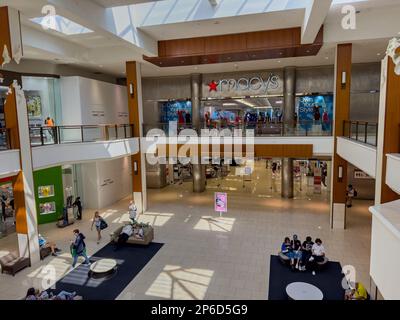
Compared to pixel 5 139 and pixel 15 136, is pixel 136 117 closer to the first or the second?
pixel 15 136

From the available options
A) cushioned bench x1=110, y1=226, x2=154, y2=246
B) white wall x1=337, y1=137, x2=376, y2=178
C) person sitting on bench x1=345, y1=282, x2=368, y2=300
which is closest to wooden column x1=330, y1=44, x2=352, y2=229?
white wall x1=337, y1=137, x2=376, y2=178

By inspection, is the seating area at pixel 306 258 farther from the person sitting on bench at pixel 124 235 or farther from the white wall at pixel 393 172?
the person sitting on bench at pixel 124 235

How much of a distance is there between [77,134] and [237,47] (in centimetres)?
805

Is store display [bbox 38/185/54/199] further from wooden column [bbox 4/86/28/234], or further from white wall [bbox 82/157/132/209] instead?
wooden column [bbox 4/86/28/234]

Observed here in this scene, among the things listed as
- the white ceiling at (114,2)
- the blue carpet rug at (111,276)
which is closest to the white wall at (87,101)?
the white ceiling at (114,2)

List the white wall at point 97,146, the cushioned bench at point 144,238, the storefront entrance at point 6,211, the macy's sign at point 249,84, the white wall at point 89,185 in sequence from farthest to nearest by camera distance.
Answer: the macy's sign at point 249,84
the white wall at point 89,185
the storefront entrance at point 6,211
the white wall at point 97,146
the cushioned bench at point 144,238

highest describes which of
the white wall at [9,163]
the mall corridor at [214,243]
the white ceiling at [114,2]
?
the white ceiling at [114,2]

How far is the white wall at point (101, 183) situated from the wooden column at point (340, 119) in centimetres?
1219

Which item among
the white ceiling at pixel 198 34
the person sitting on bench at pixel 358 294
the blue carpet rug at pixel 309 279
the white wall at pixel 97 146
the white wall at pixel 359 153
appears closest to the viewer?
the person sitting on bench at pixel 358 294

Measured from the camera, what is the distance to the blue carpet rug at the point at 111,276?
325 inches

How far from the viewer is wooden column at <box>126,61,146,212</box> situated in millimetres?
14962

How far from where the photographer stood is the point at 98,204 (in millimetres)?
16562

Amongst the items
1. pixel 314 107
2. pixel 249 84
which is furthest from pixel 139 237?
pixel 314 107

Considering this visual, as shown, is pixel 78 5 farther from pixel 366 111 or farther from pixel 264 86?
pixel 366 111
